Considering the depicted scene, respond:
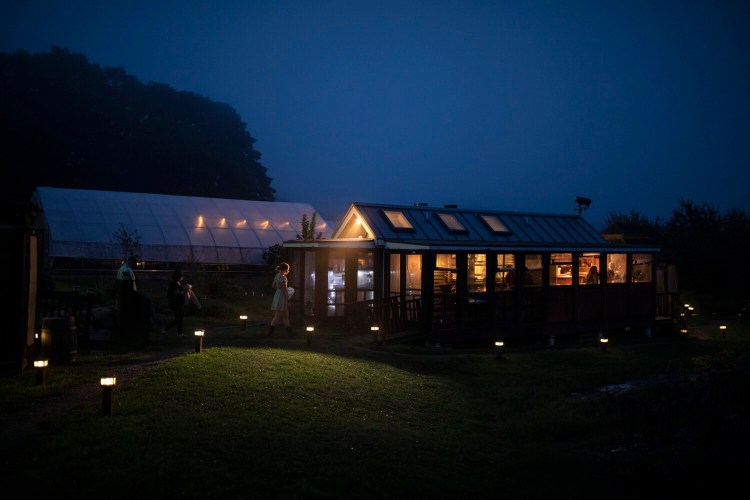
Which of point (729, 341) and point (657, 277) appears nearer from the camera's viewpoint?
point (729, 341)

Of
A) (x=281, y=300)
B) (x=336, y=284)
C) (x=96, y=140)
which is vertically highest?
(x=96, y=140)

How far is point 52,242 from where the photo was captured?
3247cm

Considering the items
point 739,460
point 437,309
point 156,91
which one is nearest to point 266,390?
point 739,460

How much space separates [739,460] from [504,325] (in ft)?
42.7

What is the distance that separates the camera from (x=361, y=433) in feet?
27.1

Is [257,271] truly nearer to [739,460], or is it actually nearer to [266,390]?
[266,390]

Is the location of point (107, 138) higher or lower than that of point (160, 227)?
higher

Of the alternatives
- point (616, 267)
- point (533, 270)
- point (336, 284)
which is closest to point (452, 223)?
point (533, 270)

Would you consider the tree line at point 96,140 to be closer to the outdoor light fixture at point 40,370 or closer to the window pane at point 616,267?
the window pane at point 616,267

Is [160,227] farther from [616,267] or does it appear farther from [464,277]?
[616,267]

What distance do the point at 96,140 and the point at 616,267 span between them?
173 feet

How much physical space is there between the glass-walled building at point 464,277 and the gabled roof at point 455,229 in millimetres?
44

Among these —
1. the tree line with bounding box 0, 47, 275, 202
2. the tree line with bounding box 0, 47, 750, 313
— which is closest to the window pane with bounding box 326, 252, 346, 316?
the tree line with bounding box 0, 47, 750, 313

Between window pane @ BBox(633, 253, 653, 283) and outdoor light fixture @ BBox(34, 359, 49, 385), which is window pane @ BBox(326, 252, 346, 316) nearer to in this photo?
window pane @ BBox(633, 253, 653, 283)
